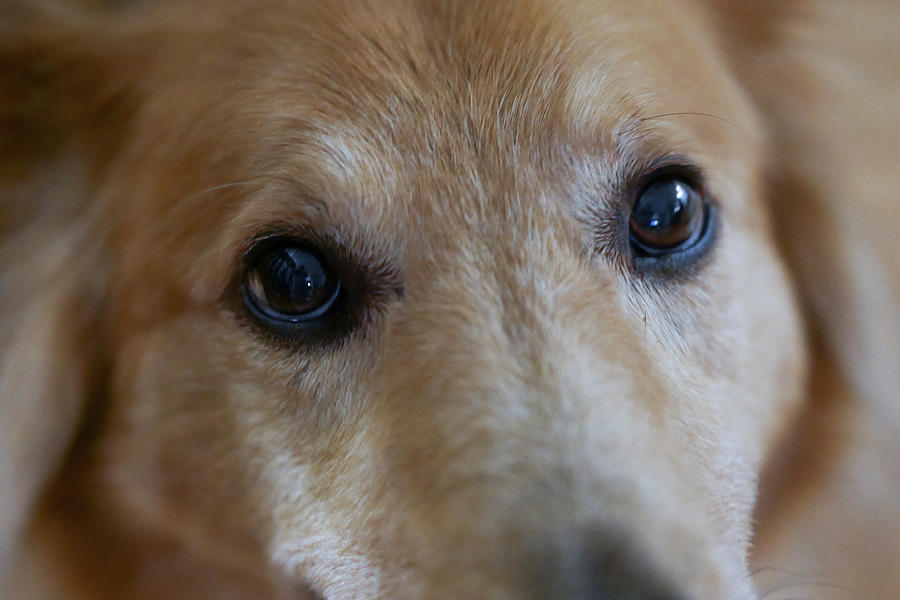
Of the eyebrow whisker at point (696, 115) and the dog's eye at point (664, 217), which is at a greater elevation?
the eyebrow whisker at point (696, 115)

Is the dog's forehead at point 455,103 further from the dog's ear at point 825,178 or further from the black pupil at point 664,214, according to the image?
the dog's ear at point 825,178

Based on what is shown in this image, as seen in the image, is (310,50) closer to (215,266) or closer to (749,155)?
(215,266)

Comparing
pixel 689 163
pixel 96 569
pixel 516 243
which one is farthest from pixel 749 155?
pixel 96 569

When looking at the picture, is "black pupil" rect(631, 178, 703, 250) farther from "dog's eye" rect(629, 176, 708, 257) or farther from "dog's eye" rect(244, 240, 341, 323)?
"dog's eye" rect(244, 240, 341, 323)

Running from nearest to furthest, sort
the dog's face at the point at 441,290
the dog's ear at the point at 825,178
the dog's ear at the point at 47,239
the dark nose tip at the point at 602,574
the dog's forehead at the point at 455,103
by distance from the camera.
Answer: the dark nose tip at the point at 602,574
the dog's face at the point at 441,290
the dog's forehead at the point at 455,103
the dog's ear at the point at 47,239
the dog's ear at the point at 825,178

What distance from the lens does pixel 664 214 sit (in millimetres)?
1279

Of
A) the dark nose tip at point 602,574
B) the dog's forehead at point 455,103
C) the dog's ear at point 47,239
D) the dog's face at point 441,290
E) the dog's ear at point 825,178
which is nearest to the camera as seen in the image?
the dark nose tip at point 602,574

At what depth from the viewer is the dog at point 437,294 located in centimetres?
109

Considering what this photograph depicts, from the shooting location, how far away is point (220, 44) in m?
1.32

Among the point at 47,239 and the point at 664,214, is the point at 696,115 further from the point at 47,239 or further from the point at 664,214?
the point at 47,239

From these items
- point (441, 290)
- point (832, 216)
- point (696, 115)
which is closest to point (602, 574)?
point (441, 290)

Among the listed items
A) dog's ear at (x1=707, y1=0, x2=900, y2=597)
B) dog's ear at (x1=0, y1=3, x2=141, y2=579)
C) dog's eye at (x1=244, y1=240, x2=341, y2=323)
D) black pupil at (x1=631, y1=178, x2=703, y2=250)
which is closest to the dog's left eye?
black pupil at (x1=631, y1=178, x2=703, y2=250)

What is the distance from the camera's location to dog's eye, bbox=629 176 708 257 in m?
1.27

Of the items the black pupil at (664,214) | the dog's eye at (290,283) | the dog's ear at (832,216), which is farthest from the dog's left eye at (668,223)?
the dog's eye at (290,283)
